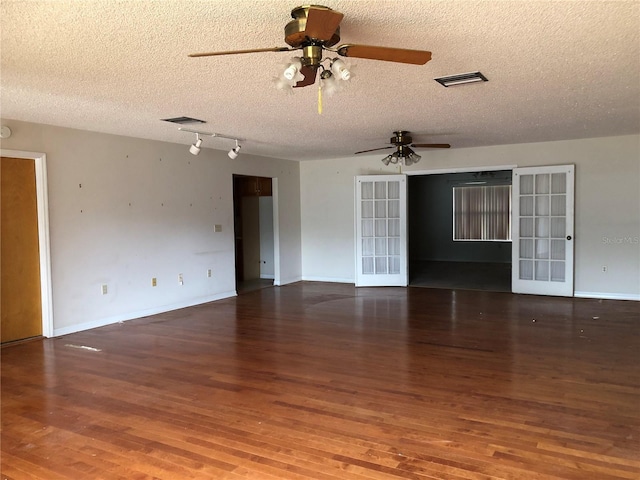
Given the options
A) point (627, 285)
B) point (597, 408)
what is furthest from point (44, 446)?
point (627, 285)

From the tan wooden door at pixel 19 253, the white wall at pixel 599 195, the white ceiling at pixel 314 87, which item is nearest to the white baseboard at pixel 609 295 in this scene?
the white wall at pixel 599 195

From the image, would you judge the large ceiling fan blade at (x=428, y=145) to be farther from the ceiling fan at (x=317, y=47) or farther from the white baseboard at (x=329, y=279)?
the ceiling fan at (x=317, y=47)

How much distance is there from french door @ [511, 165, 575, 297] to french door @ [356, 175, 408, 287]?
1866mm

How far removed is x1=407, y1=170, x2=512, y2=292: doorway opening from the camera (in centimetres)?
1141

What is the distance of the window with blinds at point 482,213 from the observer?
11641mm

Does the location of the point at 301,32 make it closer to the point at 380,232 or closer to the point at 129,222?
the point at 129,222

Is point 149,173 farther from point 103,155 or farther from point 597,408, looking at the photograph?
point 597,408

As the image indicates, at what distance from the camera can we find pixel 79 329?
17.5 feet

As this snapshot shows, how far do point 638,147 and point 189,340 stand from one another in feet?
20.8

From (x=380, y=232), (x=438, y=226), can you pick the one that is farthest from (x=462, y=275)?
(x=438, y=226)

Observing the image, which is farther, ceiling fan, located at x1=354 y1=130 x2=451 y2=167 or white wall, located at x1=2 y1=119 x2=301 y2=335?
ceiling fan, located at x1=354 y1=130 x2=451 y2=167

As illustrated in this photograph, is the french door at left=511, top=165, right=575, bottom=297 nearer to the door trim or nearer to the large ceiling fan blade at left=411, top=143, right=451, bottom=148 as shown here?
the large ceiling fan blade at left=411, top=143, right=451, bottom=148

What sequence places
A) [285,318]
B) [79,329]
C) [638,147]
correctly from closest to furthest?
1. [79,329]
2. [285,318]
3. [638,147]

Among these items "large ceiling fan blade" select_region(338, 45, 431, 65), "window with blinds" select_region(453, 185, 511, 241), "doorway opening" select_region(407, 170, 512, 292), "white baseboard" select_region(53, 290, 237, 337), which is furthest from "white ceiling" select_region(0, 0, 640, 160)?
"window with blinds" select_region(453, 185, 511, 241)
